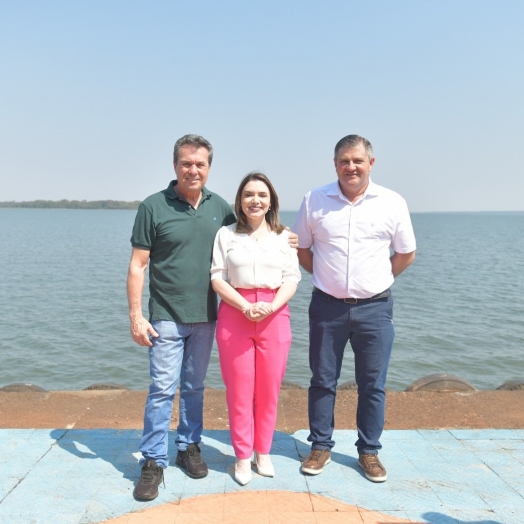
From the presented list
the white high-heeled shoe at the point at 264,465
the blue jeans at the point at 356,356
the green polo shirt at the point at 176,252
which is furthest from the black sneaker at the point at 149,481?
the blue jeans at the point at 356,356

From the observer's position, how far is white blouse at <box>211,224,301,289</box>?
365 cm

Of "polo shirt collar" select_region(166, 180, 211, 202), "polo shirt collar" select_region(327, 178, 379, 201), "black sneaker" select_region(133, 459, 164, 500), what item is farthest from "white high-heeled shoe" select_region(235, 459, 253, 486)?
"polo shirt collar" select_region(327, 178, 379, 201)

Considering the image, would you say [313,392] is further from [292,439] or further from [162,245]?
[162,245]

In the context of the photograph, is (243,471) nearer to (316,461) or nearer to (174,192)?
(316,461)

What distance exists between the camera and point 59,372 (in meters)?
10.6

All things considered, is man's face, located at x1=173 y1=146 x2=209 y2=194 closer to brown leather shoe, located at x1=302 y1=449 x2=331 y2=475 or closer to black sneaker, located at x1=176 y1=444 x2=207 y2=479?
black sneaker, located at x1=176 y1=444 x2=207 y2=479

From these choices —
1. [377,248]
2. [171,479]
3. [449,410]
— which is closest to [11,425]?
[171,479]

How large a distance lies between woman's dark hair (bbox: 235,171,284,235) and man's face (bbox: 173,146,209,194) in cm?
27

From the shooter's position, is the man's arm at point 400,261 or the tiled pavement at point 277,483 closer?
the tiled pavement at point 277,483

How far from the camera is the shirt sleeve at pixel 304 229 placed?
4008 millimetres

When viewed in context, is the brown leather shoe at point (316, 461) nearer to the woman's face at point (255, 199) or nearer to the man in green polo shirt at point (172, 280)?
the man in green polo shirt at point (172, 280)

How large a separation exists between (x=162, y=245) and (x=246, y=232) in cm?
57

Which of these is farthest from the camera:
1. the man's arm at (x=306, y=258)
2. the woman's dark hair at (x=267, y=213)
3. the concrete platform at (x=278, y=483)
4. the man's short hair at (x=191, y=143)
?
the man's arm at (x=306, y=258)

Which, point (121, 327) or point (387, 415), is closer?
point (387, 415)
